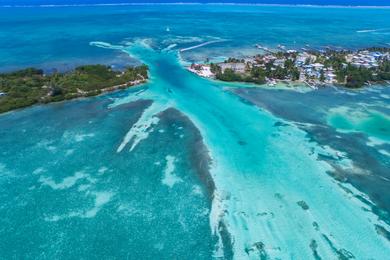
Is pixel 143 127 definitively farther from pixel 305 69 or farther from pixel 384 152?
pixel 305 69

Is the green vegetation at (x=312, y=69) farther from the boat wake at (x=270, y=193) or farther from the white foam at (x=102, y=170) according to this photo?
the white foam at (x=102, y=170)

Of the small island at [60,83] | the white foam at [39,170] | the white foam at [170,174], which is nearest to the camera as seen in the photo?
the white foam at [170,174]

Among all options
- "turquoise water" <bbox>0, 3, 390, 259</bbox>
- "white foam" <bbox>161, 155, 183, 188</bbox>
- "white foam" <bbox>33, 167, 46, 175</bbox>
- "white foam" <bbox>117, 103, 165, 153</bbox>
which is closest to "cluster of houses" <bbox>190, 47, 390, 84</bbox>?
"turquoise water" <bbox>0, 3, 390, 259</bbox>

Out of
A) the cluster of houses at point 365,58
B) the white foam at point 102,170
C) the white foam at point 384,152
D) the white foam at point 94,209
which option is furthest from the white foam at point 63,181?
the cluster of houses at point 365,58

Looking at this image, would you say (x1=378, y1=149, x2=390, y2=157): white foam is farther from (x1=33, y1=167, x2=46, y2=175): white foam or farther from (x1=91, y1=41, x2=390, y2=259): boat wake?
(x1=33, y1=167, x2=46, y2=175): white foam

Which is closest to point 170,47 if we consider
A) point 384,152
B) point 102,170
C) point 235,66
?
point 235,66

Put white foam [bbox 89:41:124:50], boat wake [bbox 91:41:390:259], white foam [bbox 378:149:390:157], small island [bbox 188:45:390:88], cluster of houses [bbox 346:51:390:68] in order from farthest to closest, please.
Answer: white foam [bbox 89:41:124:50] → cluster of houses [bbox 346:51:390:68] → small island [bbox 188:45:390:88] → white foam [bbox 378:149:390:157] → boat wake [bbox 91:41:390:259]
